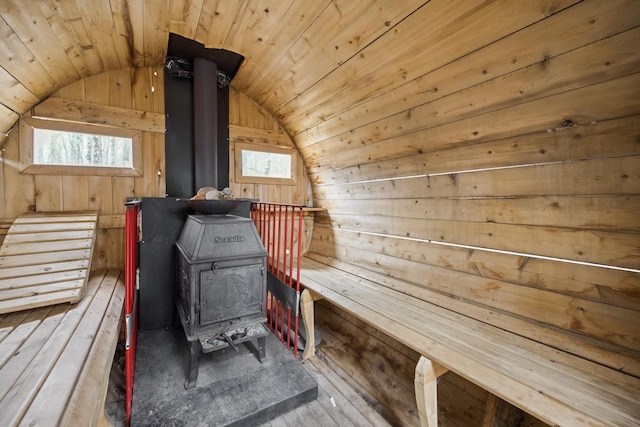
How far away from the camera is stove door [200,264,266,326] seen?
67.9 inches

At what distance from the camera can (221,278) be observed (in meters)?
1.76

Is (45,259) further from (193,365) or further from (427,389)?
(427,389)

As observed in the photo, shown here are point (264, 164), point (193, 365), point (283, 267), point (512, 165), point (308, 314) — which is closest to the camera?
point (512, 165)

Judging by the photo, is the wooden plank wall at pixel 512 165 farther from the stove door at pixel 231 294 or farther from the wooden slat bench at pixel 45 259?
the wooden slat bench at pixel 45 259

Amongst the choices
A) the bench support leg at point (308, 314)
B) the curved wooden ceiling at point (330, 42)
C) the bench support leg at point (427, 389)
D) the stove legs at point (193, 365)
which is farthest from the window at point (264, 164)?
the bench support leg at point (427, 389)

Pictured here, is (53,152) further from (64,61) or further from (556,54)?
(556,54)

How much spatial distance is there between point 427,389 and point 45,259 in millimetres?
2472

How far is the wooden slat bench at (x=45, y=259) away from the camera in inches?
62.7

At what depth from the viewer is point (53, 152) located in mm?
2256

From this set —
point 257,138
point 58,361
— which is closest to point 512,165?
point 58,361

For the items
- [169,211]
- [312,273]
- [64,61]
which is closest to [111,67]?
[64,61]

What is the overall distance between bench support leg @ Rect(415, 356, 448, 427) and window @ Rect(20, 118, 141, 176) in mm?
2747

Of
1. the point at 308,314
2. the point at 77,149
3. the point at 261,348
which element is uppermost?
→ the point at 77,149

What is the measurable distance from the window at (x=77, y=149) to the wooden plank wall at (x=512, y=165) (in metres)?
1.79
